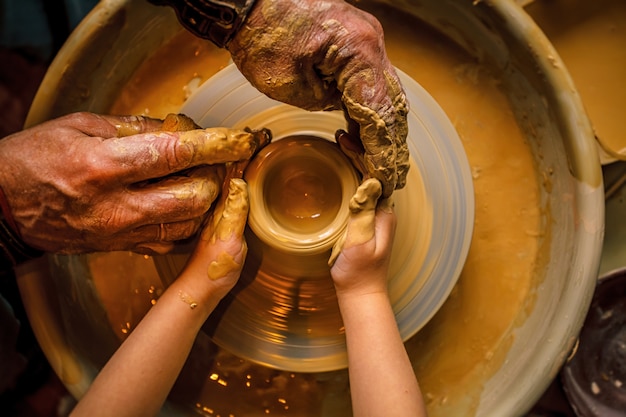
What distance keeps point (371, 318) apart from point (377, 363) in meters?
0.11

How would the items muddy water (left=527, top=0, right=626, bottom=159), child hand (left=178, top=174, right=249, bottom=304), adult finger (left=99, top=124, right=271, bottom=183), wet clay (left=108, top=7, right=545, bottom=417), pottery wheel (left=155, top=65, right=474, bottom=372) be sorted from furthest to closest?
1. muddy water (left=527, top=0, right=626, bottom=159)
2. wet clay (left=108, top=7, right=545, bottom=417)
3. pottery wheel (left=155, top=65, right=474, bottom=372)
4. child hand (left=178, top=174, right=249, bottom=304)
5. adult finger (left=99, top=124, right=271, bottom=183)

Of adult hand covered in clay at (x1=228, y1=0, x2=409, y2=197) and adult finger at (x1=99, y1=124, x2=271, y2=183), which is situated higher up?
adult hand covered in clay at (x1=228, y1=0, x2=409, y2=197)

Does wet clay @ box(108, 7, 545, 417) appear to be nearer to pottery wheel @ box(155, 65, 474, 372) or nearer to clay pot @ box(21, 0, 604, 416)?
clay pot @ box(21, 0, 604, 416)

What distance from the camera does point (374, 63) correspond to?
46.3 inches

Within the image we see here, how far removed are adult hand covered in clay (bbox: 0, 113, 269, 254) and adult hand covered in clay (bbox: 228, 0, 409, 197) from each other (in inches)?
8.5

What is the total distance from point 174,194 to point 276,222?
10.8 inches

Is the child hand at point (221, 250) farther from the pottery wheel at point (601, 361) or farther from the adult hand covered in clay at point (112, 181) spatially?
the pottery wheel at point (601, 361)

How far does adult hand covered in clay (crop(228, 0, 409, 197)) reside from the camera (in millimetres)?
1135

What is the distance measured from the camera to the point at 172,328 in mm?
1372

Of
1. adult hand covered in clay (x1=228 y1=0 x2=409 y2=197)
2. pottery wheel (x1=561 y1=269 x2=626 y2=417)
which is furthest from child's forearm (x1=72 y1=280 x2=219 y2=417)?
pottery wheel (x1=561 y1=269 x2=626 y2=417)

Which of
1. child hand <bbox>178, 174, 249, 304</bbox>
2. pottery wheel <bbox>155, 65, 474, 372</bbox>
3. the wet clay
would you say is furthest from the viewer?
the wet clay

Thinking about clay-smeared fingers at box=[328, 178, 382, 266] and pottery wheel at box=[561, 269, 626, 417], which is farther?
pottery wheel at box=[561, 269, 626, 417]

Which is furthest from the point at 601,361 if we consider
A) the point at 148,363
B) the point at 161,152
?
the point at 161,152

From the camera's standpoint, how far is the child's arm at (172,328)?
1327 mm
